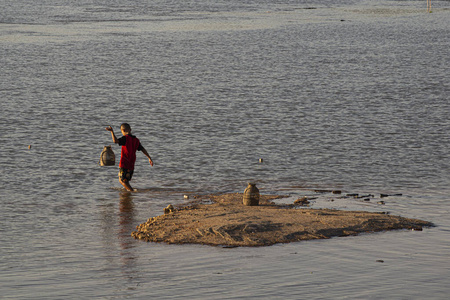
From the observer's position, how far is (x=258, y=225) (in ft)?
40.0

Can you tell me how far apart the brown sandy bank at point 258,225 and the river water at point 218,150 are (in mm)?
284

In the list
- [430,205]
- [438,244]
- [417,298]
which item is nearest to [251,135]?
[430,205]

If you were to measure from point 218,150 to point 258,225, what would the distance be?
8.46m

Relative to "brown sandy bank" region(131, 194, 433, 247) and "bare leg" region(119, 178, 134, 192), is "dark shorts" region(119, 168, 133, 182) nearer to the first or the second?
"bare leg" region(119, 178, 134, 192)

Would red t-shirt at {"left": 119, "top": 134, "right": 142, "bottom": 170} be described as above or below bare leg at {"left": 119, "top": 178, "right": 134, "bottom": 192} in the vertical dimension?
above

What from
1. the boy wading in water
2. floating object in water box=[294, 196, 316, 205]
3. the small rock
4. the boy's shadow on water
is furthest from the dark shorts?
floating object in water box=[294, 196, 316, 205]

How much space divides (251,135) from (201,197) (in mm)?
7397

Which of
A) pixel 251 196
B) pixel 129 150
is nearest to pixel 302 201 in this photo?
pixel 251 196

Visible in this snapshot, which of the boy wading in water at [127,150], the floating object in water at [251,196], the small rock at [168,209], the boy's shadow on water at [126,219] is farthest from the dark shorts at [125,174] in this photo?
the floating object in water at [251,196]

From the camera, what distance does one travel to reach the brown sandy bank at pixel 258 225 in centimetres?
1191

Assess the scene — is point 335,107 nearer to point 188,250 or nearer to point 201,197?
point 201,197

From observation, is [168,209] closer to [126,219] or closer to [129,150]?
[126,219]

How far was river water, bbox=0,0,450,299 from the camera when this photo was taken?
1048 centimetres

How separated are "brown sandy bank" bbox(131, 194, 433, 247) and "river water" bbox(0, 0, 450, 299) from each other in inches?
11.2
